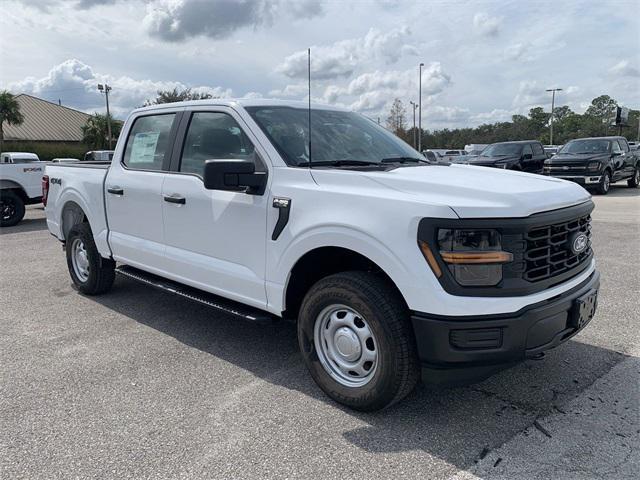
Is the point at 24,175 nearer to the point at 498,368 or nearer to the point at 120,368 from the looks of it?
the point at 120,368

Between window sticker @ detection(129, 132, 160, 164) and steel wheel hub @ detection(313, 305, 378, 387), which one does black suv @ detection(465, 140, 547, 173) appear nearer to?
window sticker @ detection(129, 132, 160, 164)

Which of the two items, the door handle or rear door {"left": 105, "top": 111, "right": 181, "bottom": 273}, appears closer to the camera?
the door handle

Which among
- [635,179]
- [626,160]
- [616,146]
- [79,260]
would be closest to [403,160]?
[79,260]

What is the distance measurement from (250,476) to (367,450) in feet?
2.07

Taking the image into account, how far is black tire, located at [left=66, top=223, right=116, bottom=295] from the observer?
5516 mm

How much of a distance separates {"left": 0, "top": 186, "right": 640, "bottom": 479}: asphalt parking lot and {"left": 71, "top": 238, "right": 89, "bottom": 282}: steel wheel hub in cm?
97

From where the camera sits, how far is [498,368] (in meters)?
2.79

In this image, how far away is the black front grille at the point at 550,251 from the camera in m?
2.79

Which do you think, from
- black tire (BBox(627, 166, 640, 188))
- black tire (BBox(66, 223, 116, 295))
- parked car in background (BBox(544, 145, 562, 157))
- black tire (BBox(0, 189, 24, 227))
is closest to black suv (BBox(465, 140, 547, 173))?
parked car in background (BBox(544, 145, 562, 157))

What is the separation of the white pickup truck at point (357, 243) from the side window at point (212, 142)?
0.04 ft

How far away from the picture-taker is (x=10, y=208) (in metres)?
11.7

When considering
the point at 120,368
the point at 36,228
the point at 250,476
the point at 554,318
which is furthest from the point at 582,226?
the point at 36,228

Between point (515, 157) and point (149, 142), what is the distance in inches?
609

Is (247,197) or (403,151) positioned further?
(403,151)
